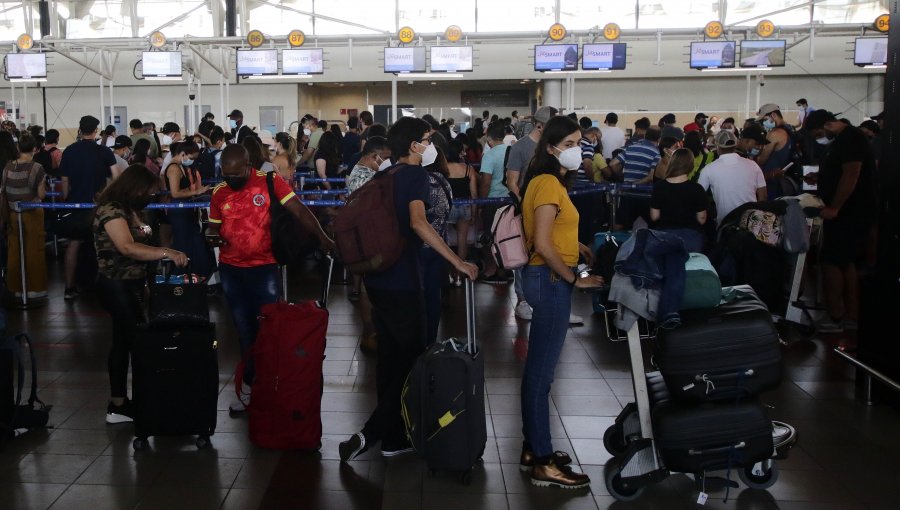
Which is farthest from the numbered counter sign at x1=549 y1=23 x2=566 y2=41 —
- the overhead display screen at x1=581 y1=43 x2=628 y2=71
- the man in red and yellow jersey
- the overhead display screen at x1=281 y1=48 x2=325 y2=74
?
the man in red and yellow jersey

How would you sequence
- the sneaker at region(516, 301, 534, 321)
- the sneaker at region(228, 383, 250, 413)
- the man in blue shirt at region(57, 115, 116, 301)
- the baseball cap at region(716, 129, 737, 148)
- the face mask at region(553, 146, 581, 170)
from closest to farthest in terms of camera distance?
the face mask at region(553, 146, 581, 170)
the sneaker at region(228, 383, 250, 413)
the baseball cap at region(716, 129, 737, 148)
the sneaker at region(516, 301, 534, 321)
the man in blue shirt at region(57, 115, 116, 301)

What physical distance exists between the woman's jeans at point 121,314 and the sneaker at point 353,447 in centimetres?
134

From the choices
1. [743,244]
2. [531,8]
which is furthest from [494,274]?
[531,8]

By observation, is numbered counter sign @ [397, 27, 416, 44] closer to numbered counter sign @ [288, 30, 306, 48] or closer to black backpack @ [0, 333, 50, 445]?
numbered counter sign @ [288, 30, 306, 48]

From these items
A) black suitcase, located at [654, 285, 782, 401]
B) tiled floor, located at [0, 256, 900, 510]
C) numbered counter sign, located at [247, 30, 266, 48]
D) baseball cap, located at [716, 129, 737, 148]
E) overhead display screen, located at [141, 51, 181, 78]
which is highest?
numbered counter sign, located at [247, 30, 266, 48]

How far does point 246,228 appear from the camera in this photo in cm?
499

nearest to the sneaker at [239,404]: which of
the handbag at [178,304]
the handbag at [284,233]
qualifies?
the handbag at [178,304]

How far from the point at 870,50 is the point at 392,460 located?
1982 centimetres

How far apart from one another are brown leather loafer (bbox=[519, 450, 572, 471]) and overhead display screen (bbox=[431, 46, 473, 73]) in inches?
702

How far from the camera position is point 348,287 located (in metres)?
9.81

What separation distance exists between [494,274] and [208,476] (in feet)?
20.6

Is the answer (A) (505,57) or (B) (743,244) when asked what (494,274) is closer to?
(B) (743,244)

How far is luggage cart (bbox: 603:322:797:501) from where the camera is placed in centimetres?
404

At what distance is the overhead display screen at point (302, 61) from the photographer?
21.3m
